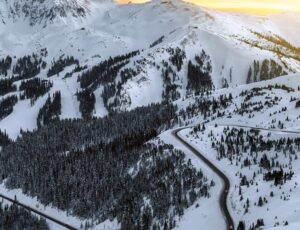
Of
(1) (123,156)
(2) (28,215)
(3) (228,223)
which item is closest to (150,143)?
(1) (123,156)

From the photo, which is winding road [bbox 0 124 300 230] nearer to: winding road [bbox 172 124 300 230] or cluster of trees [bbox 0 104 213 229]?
winding road [bbox 172 124 300 230]

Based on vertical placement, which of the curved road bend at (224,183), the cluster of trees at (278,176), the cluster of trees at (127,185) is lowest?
the cluster of trees at (127,185)

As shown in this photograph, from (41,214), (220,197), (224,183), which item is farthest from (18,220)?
(220,197)

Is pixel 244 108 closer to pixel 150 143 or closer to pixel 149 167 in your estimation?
pixel 150 143

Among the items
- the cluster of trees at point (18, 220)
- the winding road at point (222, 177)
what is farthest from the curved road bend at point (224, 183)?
the cluster of trees at point (18, 220)

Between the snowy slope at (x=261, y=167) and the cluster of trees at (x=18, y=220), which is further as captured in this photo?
the cluster of trees at (x=18, y=220)

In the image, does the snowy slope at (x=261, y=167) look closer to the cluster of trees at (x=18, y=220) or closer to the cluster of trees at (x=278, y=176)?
the cluster of trees at (x=278, y=176)

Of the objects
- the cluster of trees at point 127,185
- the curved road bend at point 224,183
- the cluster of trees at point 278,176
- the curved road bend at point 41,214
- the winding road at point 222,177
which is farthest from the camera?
the curved road bend at point 41,214

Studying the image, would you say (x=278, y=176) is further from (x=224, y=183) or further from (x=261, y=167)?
(x=261, y=167)
